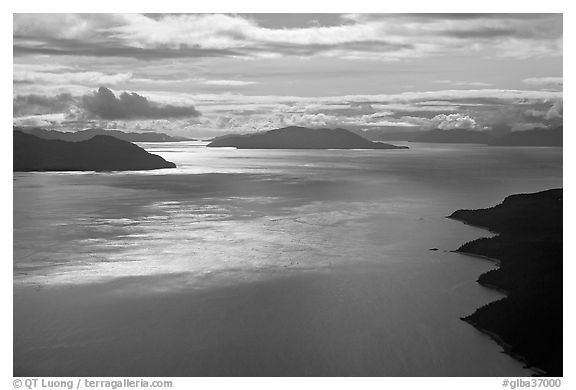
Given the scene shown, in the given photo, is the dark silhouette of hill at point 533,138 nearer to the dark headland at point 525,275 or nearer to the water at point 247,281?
the water at point 247,281

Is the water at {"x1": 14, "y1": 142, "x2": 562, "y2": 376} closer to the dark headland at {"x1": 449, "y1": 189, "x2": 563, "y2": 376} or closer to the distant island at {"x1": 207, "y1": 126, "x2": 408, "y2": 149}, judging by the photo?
the dark headland at {"x1": 449, "y1": 189, "x2": 563, "y2": 376}

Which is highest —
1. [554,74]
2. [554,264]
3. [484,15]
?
[484,15]

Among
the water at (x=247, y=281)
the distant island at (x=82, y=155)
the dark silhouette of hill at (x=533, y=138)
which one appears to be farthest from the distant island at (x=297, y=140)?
the dark silhouette of hill at (x=533, y=138)

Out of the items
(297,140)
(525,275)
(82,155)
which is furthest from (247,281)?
(297,140)

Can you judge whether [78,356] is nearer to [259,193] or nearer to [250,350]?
[250,350]

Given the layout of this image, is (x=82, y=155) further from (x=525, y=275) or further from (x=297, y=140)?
(x=525, y=275)

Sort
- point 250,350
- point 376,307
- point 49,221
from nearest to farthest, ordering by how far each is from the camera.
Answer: point 250,350 → point 376,307 → point 49,221
